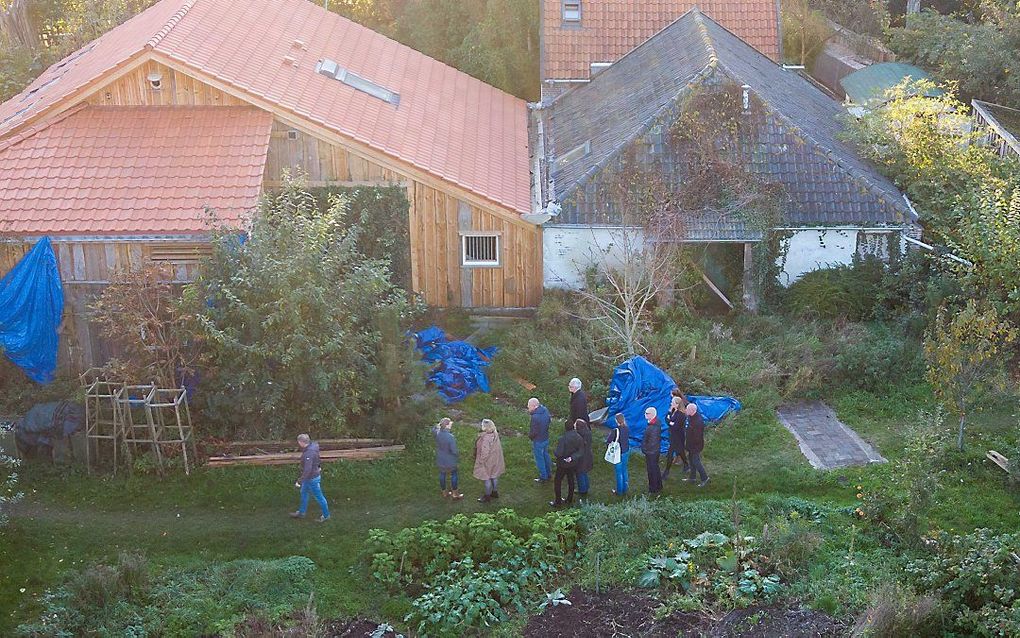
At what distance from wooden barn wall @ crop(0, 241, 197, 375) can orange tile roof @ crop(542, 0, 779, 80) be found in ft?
45.1

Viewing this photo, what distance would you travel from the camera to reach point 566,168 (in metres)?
22.2

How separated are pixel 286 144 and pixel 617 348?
7.97 meters

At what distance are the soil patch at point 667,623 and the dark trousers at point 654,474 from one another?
2643mm

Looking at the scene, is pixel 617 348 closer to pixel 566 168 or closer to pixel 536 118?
pixel 566 168

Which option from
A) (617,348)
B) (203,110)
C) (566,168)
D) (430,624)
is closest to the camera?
(430,624)

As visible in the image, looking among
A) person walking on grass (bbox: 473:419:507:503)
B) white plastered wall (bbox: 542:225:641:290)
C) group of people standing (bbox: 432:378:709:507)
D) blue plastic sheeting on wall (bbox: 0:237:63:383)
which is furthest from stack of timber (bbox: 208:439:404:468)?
white plastered wall (bbox: 542:225:641:290)

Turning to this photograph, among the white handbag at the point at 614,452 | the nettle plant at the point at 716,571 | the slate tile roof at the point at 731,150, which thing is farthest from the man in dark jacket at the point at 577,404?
the slate tile roof at the point at 731,150

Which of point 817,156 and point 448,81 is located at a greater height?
point 448,81

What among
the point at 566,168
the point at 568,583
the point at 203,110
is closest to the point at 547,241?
the point at 566,168

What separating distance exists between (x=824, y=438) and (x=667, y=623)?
18.8 ft

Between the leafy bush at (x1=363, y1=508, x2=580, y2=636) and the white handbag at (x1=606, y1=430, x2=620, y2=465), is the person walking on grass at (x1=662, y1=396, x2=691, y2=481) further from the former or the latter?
the leafy bush at (x1=363, y1=508, x2=580, y2=636)

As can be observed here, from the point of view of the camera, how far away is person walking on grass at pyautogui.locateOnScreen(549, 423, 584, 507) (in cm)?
1377

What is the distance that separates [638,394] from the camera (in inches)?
640

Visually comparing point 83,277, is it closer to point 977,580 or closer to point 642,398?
point 642,398
